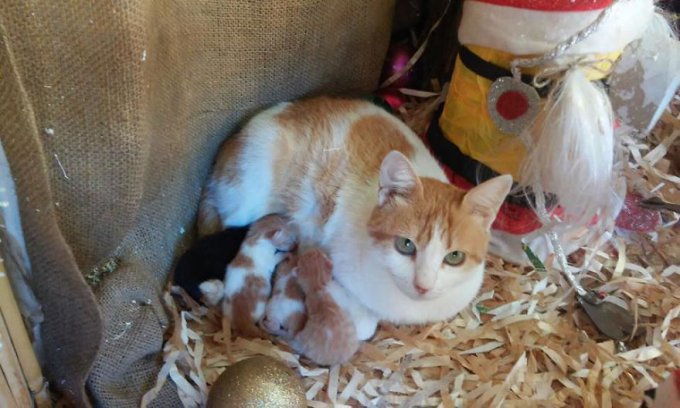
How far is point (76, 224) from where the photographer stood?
996mm

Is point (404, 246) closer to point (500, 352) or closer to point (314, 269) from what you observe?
point (314, 269)

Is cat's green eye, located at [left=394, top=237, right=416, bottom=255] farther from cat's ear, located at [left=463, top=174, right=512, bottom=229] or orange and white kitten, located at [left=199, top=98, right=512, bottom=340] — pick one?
cat's ear, located at [left=463, top=174, right=512, bottom=229]

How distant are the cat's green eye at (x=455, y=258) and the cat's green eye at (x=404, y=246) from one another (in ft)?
0.18

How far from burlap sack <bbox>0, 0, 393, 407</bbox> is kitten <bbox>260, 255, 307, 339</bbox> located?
0.65ft

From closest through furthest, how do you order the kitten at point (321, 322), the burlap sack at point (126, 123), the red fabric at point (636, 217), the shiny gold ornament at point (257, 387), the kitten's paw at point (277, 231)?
the burlap sack at point (126, 123) < the shiny gold ornament at point (257, 387) < the kitten at point (321, 322) < the kitten's paw at point (277, 231) < the red fabric at point (636, 217)

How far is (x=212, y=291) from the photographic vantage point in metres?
1.23

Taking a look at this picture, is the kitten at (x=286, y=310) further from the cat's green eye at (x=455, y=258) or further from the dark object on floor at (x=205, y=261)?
the cat's green eye at (x=455, y=258)

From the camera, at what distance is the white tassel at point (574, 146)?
1.08m

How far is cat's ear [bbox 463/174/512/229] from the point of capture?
1.01 meters

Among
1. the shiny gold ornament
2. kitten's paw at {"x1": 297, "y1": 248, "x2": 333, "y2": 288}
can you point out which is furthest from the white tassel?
the shiny gold ornament

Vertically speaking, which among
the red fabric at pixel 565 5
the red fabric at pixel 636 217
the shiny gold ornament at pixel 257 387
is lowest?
the shiny gold ornament at pixel 257 387

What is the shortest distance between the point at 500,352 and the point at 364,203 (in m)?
0.40

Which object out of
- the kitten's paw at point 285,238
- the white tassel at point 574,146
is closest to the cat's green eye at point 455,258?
the white tassel at point 574,146

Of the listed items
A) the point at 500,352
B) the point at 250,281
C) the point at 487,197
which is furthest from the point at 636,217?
the point at 250,281
